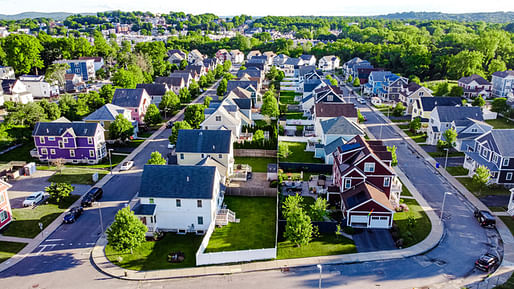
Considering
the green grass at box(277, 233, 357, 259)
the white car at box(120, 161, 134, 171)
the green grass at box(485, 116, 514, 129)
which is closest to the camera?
the green grass at box(277, 233, 357, 259)

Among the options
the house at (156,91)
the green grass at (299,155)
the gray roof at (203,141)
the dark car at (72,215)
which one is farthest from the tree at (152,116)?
the dark car at (72,215)

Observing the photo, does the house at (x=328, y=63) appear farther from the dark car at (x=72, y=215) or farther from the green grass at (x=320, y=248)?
the dark car at (x=72, y=215)

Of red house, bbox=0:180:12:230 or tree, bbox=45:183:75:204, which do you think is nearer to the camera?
red house, bbox=0:180:12:230

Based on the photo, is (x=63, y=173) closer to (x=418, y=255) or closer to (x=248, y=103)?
(x=248, y=103)

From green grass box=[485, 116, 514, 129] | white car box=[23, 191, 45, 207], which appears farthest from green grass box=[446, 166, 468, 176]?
white car box=[23, 191, 45, 207]

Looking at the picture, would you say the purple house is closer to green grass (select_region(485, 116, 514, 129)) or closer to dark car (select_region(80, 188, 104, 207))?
dark car (select_region(80, 188, 104, 207))

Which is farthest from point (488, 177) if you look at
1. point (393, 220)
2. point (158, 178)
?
point (158, 178)
